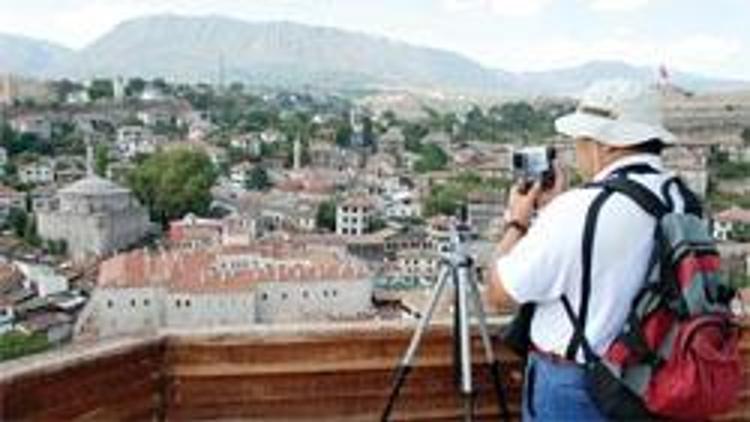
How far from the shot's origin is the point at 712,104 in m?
33.8

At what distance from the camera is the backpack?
123 cm

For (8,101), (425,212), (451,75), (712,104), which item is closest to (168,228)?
(425,212)

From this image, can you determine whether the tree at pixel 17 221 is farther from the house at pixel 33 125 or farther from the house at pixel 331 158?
the house at pixel 331 158

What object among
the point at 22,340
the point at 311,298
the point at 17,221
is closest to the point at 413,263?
the point at 311,298

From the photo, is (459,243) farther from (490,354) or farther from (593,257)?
(593,257)

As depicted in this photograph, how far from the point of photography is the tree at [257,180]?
29016 mm

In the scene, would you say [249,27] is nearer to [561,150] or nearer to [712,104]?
[712,104]

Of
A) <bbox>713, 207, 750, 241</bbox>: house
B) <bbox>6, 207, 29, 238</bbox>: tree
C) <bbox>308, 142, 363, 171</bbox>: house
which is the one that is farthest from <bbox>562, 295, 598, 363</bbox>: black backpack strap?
<bbox>308, 142, 363, 171</bbox>: house

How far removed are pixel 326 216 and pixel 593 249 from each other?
75.3ft

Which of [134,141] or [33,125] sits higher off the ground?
[33,125]

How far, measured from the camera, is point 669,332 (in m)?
1.24

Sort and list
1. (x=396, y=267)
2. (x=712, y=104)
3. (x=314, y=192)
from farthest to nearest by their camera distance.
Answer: (x=712, y=104) → (x=314, y=192) → (x=396, y=267)

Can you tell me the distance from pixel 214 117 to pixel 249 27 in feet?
229

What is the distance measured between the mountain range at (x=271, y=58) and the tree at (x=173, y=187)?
188 feet
